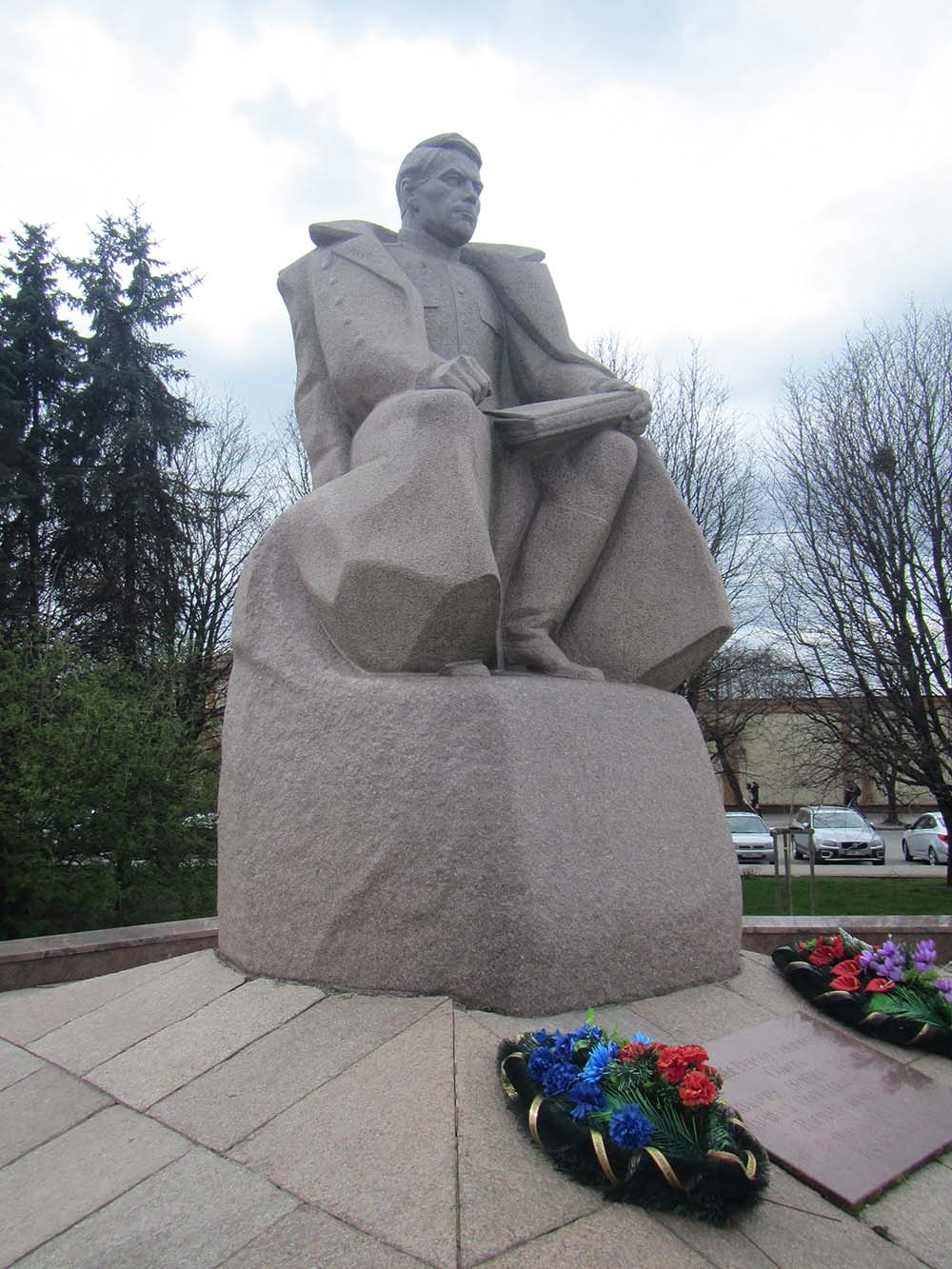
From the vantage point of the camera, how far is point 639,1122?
1.95 metres

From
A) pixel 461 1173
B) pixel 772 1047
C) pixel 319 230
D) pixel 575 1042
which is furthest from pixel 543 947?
pixel 319 230

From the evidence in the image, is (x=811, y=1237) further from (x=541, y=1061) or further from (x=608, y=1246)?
(x=541, y=1061)

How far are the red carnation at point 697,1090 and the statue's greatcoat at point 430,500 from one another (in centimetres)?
160

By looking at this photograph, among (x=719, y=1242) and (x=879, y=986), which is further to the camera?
(x=879, y=986)

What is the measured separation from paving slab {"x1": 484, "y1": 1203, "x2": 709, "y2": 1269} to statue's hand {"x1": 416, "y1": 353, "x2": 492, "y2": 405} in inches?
104

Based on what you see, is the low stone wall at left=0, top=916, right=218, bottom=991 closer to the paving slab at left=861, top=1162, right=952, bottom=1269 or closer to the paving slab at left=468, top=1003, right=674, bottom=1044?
the paving slab at left=468, top=1003, right=674, bottom=1044

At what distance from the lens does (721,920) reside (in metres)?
3.22

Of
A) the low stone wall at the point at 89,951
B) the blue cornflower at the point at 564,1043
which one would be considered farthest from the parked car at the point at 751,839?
the blue cornflower at the point at 564,1043

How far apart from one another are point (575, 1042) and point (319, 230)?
358cm

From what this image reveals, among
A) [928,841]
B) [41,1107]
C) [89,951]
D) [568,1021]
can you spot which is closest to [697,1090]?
[568,1021]

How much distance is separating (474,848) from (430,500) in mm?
1173

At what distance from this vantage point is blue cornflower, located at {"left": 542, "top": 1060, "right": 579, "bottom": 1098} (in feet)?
6.84

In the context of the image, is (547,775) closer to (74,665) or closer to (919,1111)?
(919,1111)

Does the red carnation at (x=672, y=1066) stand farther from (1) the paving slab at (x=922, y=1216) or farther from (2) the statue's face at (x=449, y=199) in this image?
(2) the statue's face at (x=449, y=199)
